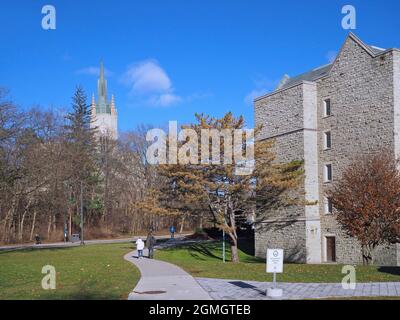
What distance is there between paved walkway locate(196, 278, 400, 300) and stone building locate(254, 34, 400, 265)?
15923 millimetres

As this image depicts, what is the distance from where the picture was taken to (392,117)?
29.5m

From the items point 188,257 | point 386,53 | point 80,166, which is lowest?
point 188,257

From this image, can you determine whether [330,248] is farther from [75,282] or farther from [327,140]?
[75,282]

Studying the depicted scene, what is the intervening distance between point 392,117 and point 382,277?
15379mm

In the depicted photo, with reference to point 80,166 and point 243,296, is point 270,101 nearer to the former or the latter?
point 243,296

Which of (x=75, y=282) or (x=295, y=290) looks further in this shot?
(x=75, y=282)

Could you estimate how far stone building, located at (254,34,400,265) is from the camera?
3005cm

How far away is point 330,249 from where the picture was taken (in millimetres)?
34031

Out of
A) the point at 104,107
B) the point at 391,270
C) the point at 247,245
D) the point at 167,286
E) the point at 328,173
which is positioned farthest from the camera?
the point at 104,107

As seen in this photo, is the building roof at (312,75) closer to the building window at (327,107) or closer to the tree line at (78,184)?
the building window at (327,107)

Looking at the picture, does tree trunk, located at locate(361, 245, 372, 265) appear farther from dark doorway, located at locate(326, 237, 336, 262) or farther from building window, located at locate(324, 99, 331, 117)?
building window, located at locate(324, 99, 331, 117)

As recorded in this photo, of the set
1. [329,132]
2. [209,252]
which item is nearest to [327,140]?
[329,132]

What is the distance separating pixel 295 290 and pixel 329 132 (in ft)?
72.6
